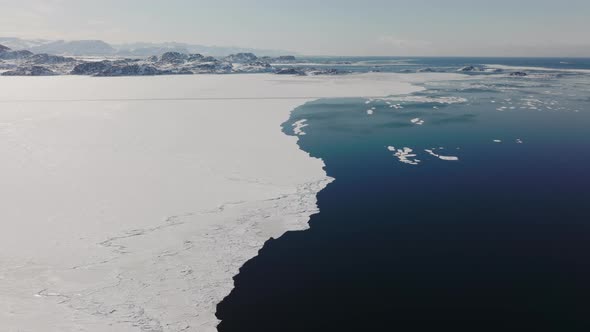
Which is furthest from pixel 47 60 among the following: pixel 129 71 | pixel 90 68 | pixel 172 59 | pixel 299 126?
pixel 299 126

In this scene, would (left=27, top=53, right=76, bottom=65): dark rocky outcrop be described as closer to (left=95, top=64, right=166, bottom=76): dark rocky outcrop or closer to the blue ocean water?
(left=95, top=64, right=166, bottom=76): dark rocky outcrop

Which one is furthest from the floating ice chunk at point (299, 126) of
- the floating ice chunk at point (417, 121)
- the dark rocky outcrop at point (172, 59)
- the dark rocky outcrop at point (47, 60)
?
the dark rocky outcrop at point (47, 60)

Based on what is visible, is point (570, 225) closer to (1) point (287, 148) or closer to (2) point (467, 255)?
(2) point (467, 255)

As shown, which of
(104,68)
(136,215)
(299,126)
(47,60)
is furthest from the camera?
(47,60)

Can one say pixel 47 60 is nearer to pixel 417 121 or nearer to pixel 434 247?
pixel 417 121

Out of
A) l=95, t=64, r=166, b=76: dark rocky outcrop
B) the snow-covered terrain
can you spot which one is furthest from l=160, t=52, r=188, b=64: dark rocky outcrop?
l=95, t=64, r=166, b=76: dark rocky outcrop

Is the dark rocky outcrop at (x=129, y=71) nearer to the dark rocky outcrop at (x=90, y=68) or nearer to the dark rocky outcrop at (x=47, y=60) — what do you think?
the dark rocky outcrop at (x=90, y=68)

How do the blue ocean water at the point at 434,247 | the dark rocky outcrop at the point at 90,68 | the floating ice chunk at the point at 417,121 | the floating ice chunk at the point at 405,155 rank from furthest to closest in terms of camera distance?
the dark rocky outcrop at the point at 90,68 < the floating ice chunk at the point at 417,121 < the floating ice chunk at the point at 405,155 < the blue ocean water at the point at 434,247
